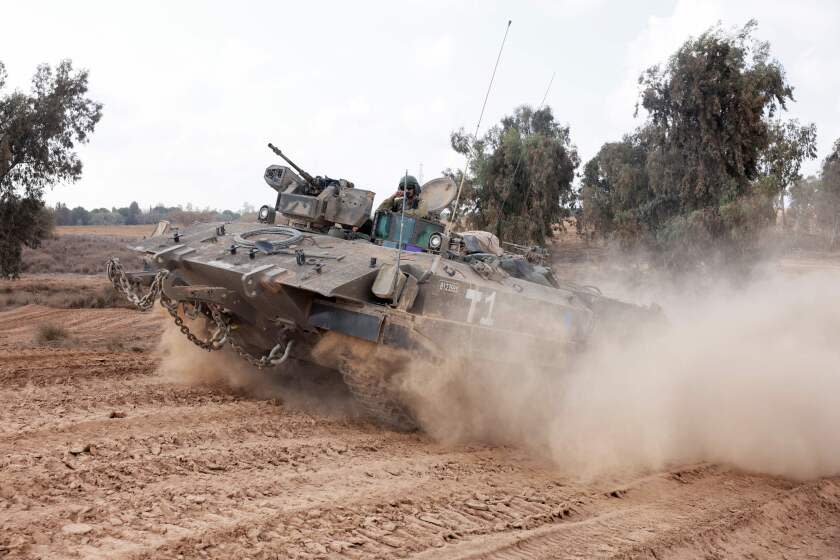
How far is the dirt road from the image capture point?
15.0 feet

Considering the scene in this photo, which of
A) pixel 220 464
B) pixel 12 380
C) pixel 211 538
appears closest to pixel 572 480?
pixel 220 464

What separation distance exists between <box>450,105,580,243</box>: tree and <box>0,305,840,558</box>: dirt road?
18064mm

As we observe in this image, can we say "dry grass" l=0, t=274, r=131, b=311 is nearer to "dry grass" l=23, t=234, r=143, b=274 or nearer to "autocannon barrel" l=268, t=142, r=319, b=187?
"dry grass" l=23, t=234, r=143, b=274

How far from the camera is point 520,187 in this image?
1057 inches

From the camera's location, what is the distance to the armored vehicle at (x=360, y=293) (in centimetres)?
735

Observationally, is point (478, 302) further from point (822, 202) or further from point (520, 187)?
point (822, 202)

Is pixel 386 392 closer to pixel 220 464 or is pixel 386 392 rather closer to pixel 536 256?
pixel 220 464

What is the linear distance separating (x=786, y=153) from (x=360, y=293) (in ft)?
82.7

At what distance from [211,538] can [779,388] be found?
6.52 metres

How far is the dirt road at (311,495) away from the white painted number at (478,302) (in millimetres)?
1237

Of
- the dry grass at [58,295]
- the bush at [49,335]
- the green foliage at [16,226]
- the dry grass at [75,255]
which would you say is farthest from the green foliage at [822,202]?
the bush at [49,335]

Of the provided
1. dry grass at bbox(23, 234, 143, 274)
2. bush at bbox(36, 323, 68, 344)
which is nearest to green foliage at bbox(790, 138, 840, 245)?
dry grass at bbox(23, 234, 143, 274)

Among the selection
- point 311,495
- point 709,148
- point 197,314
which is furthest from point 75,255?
point 311,495

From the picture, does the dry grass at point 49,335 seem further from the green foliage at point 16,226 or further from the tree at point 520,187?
the tree at point 520,187
